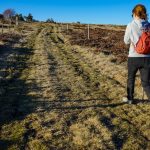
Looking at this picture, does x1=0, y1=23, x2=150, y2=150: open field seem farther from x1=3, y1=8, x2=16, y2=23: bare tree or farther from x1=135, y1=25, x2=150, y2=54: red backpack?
x1=3, y1=8, x2=16, y2=23: bare tree

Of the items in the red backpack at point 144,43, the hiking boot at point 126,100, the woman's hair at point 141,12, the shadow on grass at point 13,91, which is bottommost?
the shadow on grass at point 13,91

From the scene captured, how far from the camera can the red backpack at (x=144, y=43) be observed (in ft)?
31.2

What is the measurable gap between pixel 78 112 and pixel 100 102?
49.0 inches

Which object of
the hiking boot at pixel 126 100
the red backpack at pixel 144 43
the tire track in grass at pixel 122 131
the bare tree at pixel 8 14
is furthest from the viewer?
the bare tree at pixel 8 14

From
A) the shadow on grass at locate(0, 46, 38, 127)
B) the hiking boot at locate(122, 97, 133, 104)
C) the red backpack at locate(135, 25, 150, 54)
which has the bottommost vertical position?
the shadow on grass at locate(0, 46, 38, 127)

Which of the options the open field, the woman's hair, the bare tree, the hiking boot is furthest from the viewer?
the bare tree

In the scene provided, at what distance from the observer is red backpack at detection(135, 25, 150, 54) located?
951 centimetres

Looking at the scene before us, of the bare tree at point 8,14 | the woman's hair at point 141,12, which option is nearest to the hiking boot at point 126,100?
the woman's hair at point 141,12

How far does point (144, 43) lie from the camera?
951cm

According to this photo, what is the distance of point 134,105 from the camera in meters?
10.5

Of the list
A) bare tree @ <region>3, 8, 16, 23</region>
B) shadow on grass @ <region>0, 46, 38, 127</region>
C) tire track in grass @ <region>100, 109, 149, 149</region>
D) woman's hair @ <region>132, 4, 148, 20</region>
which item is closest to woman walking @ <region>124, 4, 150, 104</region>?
woman's hair @ <region>132, 4, 148, 20</region>

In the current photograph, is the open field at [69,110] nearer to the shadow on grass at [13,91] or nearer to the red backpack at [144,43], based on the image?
the shadow on grass at [13,91]

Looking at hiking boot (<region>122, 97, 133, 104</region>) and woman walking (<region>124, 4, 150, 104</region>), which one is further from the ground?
woman walking (<region>124, 4, 150, 104</region>)

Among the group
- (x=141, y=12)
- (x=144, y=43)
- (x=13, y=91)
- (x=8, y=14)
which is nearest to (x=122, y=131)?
(x=144, y=43)
